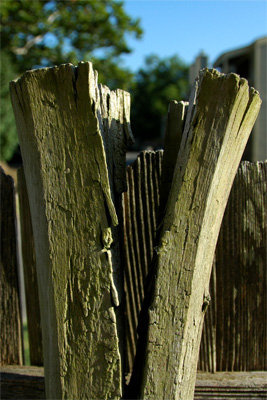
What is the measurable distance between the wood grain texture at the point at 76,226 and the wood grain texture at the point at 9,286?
66cm

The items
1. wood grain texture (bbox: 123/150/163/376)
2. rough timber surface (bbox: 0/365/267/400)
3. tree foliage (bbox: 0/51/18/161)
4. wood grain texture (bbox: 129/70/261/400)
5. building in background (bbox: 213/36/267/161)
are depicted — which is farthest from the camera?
tree foliage (bbox: 0/51/18/161)

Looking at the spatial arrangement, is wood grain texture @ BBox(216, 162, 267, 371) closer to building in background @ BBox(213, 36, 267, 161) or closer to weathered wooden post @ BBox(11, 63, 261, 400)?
weathered wooden post @ BBox(11, 63, 261, 400)

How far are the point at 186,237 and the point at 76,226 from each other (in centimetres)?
34

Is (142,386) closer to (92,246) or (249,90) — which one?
(92,246)

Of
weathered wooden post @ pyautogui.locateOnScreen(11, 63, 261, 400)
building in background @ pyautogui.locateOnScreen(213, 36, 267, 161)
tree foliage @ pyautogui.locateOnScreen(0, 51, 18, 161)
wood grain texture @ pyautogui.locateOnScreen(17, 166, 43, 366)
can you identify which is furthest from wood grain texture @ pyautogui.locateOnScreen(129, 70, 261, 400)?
tree foliage @ pyautogui.locateOnScreen(0, 51, 18, 161)

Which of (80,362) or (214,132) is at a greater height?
(214,132)

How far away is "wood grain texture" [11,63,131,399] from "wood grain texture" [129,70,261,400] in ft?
0.43

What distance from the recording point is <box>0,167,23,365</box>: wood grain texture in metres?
1.95

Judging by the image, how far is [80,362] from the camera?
130 centimetres

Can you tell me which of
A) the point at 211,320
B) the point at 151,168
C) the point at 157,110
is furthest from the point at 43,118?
the point at 157,110

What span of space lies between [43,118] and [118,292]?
1.99 ft

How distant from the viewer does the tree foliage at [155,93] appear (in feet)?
144

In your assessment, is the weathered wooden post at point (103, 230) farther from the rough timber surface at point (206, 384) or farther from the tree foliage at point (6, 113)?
the tree foliage at point (6, 113)

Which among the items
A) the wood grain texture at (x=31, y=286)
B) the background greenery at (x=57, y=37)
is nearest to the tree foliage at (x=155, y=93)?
the background greenery at (x=57, y=37)
